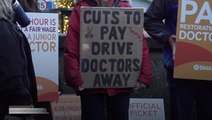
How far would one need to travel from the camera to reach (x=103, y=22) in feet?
14.9

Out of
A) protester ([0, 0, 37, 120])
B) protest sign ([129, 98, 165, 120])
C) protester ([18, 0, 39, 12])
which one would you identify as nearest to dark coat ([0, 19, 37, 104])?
protester ([0, 0, 37, 120])

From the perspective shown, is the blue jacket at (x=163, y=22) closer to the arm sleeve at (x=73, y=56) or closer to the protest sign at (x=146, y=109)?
the arm sleeve at (x=73, y=56)

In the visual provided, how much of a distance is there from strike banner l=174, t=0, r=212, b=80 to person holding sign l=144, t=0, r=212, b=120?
50 millimetres

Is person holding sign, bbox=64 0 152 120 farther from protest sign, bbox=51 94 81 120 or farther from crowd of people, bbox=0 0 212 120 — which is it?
protest sign, bbox=51 94 81 120

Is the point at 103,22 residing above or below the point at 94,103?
above

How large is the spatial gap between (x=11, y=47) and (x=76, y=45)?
4.39ft

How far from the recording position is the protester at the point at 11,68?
3.13 metres

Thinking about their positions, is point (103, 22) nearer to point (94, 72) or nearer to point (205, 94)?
point (94, 72)

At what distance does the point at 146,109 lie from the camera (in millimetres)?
6164

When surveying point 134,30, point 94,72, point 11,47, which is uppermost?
point 11,47

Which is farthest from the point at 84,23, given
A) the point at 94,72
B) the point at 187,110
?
the point at 187,110

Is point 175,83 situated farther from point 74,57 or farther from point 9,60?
point 9,60

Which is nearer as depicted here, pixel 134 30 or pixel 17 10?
pixel 17 10

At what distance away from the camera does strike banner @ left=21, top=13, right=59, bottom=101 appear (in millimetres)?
4975
